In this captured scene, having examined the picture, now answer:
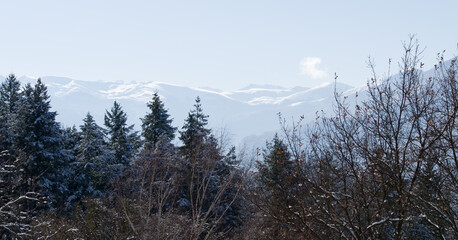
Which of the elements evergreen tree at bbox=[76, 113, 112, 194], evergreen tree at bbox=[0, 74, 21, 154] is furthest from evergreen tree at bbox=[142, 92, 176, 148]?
evergreen tree at bbox=[0, 74, 21, 154]

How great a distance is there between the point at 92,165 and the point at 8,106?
33.0 ft

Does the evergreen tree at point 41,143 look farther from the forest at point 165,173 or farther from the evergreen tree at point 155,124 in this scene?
the evergreen tree at point 155,124

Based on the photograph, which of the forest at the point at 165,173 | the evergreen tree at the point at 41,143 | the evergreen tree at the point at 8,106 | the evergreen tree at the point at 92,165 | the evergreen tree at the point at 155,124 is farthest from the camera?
the evergreen tree at the point at 155,124

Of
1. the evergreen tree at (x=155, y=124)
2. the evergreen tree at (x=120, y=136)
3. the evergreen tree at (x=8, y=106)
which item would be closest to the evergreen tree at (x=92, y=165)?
the evergreen tree at (x=120, y=136)

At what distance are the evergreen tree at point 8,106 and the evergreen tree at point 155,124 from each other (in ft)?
32.6

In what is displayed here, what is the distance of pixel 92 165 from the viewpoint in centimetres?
3139

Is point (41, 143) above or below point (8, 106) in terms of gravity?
below

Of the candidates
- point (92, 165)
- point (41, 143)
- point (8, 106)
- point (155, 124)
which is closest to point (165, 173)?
point (41, 143)

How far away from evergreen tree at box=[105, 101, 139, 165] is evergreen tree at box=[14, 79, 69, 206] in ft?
16.2

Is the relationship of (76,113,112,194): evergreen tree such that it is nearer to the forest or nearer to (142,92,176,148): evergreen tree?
the forest

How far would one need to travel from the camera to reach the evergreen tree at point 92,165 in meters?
31.5

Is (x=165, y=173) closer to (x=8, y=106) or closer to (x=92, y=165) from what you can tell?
(x=92, y=165)

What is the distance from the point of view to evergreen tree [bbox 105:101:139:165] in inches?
1368

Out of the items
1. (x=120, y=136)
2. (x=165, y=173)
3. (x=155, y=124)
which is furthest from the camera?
(x=155, y=124)
